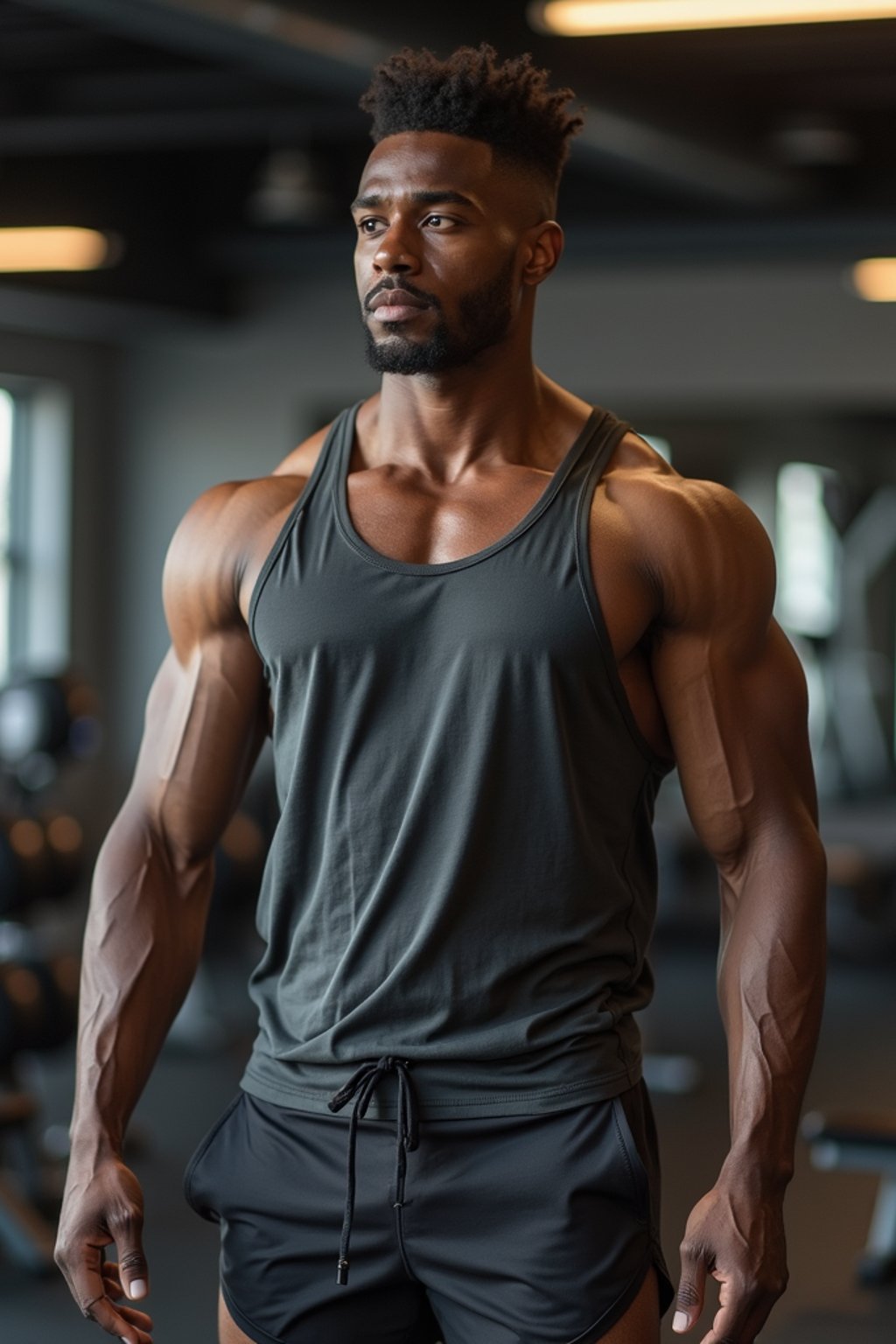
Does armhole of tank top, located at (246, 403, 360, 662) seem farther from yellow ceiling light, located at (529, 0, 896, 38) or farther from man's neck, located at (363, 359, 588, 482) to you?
yellow ceiling light, located at (529, 0, 896, 38)

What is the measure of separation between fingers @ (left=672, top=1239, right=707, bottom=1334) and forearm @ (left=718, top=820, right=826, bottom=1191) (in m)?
0.09

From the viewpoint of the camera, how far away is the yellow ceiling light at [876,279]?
633 centimetres

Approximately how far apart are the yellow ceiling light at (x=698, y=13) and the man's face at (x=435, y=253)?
2182 millimetres

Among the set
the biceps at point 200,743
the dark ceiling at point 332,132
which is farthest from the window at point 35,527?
the biceps at point 200,743

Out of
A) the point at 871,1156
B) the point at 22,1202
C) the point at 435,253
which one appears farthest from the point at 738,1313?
the point at 22,1202

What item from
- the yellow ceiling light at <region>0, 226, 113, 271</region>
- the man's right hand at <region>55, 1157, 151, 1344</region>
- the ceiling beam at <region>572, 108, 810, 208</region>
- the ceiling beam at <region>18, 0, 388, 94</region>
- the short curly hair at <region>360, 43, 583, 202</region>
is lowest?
the man's right hand at <region>55, 1157, 151, 1344</region>

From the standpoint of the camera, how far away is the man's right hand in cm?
146

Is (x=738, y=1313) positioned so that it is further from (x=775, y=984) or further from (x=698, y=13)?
(x=698, y=13)

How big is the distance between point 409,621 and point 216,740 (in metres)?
0.25

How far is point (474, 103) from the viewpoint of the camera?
1473mm

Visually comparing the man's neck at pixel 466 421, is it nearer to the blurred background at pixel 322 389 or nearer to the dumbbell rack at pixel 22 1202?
the blurred background at pixel 322 389

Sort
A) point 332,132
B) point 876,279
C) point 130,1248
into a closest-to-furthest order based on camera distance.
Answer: point 130,1248
point 332,132
point 876,279

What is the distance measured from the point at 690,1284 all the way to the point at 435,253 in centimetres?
83

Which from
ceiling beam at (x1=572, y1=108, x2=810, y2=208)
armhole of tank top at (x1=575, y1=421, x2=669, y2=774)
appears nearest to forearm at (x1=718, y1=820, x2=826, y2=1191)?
armhole of tank top at (x1=575, y1=421, x2=669, y2=774)
